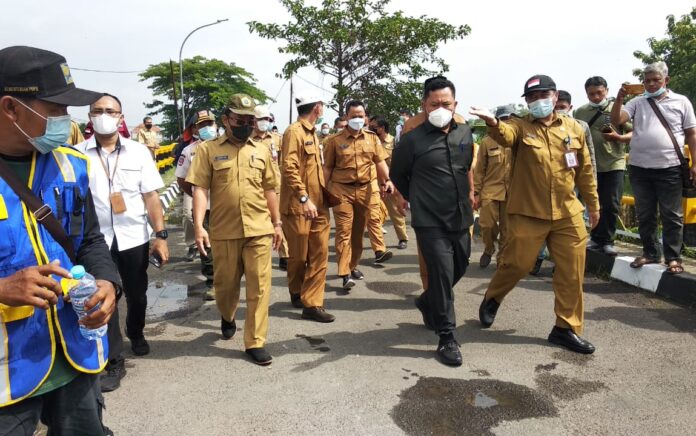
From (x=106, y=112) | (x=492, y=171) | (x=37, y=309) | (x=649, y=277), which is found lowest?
(x=649, y=277)

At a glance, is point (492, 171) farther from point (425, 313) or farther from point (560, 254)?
point (425, 313)

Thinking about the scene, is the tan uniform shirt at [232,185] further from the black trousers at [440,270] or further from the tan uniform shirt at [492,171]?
the tan uniform shirt at [492,171]

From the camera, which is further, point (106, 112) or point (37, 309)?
point (106, 112)

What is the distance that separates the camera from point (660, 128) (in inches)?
202

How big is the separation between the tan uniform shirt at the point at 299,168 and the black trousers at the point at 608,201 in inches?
134

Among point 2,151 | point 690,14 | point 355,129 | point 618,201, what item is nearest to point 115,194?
point 2,151

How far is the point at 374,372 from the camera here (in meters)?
3.72

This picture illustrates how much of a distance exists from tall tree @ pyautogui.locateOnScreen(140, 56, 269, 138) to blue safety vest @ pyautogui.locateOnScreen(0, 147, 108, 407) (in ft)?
130

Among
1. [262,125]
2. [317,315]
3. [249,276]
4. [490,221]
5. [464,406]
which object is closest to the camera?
[464,406]

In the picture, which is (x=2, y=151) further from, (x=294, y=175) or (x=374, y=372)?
(x=294, y=175)

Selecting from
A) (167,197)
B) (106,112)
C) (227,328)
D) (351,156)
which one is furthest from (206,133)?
(167,197)

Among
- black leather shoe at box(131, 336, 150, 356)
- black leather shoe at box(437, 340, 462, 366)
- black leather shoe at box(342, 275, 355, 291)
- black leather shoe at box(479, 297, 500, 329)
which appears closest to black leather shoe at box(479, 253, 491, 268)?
black leather shoe at box(342, 275, 355, 291)

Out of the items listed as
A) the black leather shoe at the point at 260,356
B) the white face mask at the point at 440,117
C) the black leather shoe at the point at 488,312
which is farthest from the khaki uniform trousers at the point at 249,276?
the black leather shoe at the point at 488,312

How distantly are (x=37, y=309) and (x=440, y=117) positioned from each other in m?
3.01
